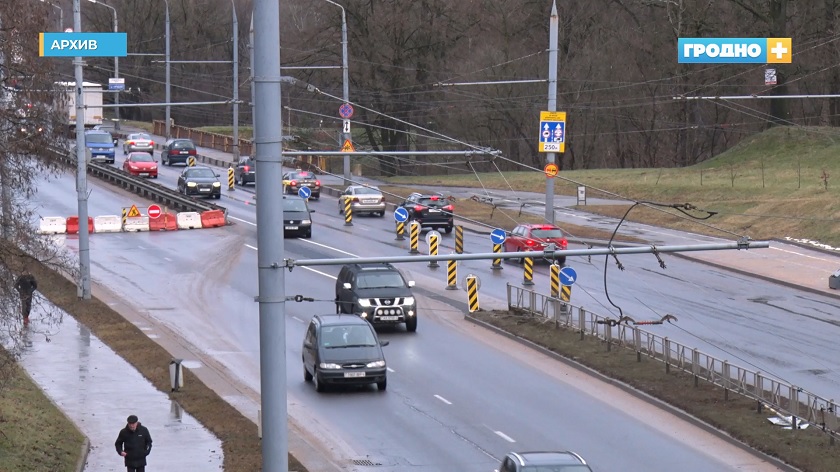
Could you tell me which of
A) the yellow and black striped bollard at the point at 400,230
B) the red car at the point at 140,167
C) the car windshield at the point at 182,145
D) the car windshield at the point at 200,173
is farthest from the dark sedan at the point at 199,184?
the car windshield at the point at 182,145

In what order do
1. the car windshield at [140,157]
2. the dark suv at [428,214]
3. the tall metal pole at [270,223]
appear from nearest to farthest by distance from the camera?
the tall metal pole at [270,223] → the dark suv at [428,214] → the car windshield at [140,157]

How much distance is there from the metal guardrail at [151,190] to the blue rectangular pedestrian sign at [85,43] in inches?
909

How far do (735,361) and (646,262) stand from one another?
16.0 meters

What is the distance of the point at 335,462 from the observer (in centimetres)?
2016

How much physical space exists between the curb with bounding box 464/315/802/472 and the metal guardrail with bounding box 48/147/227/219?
24.2 meters

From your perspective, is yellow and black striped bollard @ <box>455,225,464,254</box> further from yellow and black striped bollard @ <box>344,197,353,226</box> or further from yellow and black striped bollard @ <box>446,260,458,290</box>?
yellow and black striped bollard @ <box>344,197,353,226</box>

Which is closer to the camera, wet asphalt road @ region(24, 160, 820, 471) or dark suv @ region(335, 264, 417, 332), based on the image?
wet asphalt road @ region(24, 160, 820, 471)

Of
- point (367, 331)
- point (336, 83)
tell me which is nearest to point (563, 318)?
point (367, 331)

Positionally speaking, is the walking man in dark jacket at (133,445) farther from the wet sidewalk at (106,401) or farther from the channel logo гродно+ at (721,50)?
the channel logo гродно+ at (721,50)

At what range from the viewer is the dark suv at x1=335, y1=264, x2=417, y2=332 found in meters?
31.2

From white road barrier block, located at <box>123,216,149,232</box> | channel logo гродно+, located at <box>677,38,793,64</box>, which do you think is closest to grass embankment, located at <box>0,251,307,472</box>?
channel logo гродно+, located at <box>677,38,793,64</box>

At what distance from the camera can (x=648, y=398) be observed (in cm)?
2427

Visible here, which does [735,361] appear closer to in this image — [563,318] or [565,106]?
[563,318]

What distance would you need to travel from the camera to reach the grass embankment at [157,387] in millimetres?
19672
